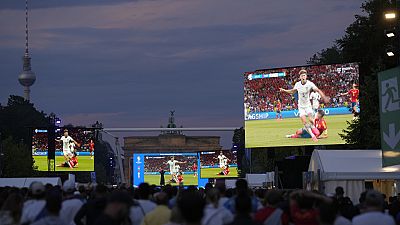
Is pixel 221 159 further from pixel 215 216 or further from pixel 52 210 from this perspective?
pixel 52 210

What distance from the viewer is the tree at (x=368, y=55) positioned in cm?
5491

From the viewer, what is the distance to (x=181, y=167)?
343 feet

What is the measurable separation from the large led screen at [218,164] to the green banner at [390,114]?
65.0 metres

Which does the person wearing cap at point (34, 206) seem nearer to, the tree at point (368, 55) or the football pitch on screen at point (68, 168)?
the tree at point (368, 55)

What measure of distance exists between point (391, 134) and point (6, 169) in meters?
69.5

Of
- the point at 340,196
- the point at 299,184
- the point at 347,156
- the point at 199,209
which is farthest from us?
the point at 299,184

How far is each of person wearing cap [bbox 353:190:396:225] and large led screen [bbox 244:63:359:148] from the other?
40.6 meters

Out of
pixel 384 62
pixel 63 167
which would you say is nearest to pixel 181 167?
pixel 63 167

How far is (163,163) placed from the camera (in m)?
101

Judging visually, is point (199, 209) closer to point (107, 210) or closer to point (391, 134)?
point (107, 210)

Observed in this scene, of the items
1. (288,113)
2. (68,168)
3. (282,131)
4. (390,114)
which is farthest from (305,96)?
(68,168)

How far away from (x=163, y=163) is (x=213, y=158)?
6682 millimetres

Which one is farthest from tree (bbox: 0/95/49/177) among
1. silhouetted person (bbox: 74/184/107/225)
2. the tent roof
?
silhouetted person (bbox: 74/184/107/225)

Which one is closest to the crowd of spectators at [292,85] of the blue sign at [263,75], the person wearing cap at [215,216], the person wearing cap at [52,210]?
the blue sign at [263,75]
